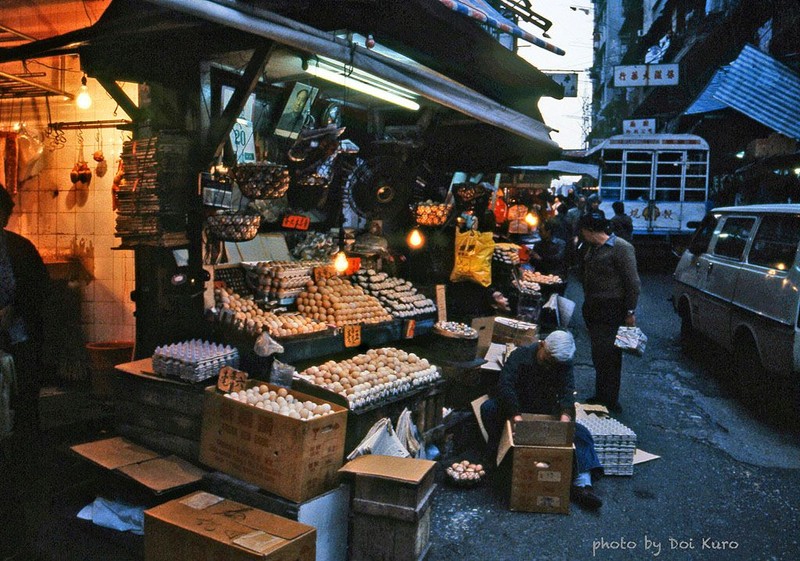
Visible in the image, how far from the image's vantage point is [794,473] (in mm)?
6223

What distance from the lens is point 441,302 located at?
8.76 m

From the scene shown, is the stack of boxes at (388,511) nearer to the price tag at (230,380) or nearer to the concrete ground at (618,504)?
the concrete ground at (618,504)

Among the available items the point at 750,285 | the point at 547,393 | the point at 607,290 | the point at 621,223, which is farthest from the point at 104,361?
the point at 621,223

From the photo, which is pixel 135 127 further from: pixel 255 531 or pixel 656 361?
pixel 656 361

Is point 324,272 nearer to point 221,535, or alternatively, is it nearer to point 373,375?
point 373,375

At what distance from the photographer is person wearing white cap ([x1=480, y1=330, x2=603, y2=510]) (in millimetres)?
5504

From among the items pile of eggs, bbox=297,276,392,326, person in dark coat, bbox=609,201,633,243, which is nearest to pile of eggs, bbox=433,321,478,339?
pile of eggs, bbox=297,276,392,326

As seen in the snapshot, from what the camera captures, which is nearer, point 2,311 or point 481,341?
point 2,311

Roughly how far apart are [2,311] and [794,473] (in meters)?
7.19

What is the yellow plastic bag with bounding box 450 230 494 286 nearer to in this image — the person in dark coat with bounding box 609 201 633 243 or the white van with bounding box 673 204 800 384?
the white van with bounding box 673 204 800 384

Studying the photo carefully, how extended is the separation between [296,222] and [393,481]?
4.27 m

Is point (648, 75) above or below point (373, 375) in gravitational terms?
above

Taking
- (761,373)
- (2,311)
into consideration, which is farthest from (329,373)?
(761,373)

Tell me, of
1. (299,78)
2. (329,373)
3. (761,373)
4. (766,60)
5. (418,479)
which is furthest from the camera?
(766,60)
